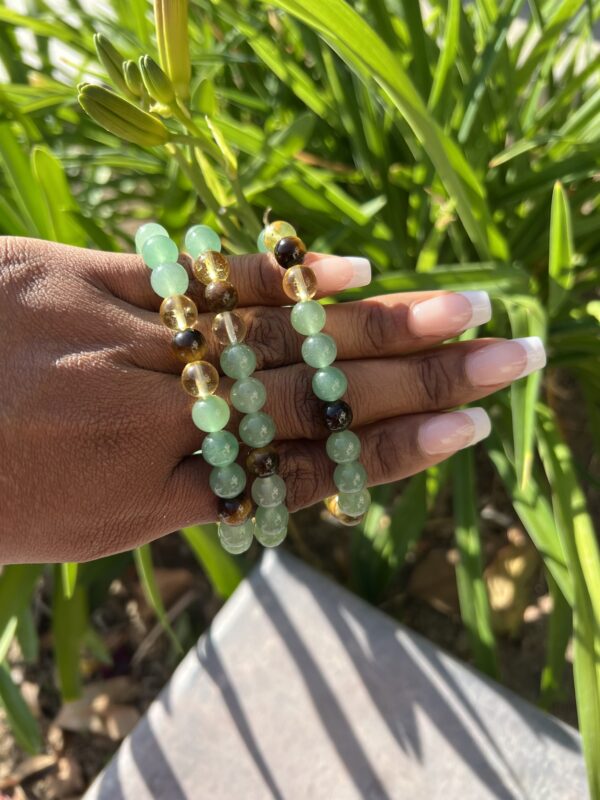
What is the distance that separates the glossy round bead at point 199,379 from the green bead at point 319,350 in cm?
7

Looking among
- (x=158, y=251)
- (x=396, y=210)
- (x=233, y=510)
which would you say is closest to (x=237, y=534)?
(x=233, y=510)

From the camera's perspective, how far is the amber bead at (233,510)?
583mm

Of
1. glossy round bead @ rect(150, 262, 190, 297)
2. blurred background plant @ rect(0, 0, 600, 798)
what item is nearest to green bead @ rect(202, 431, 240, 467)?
glossy round bead @ rect(150, 262, 190, 297)

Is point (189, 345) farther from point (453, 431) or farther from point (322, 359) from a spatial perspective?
point (453, 431)

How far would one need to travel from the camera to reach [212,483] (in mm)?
577

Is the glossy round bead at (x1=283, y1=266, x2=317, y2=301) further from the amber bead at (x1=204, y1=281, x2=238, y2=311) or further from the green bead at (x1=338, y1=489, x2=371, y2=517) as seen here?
the green bead at (x1=338, y1=489, x2=371, y2=517)

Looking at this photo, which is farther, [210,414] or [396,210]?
[396,210]

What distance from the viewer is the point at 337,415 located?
583 mm

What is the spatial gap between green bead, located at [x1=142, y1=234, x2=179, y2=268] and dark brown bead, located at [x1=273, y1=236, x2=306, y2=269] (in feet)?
0.28

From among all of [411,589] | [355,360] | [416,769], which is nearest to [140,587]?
[411,589]

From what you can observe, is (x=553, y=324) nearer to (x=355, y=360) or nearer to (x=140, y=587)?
(x=355, y=360)

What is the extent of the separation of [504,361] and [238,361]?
21cm

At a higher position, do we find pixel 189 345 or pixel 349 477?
pixel 189 345

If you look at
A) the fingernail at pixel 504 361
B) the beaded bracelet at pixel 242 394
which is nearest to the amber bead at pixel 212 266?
the beaded bracelet at pixel 242 394
